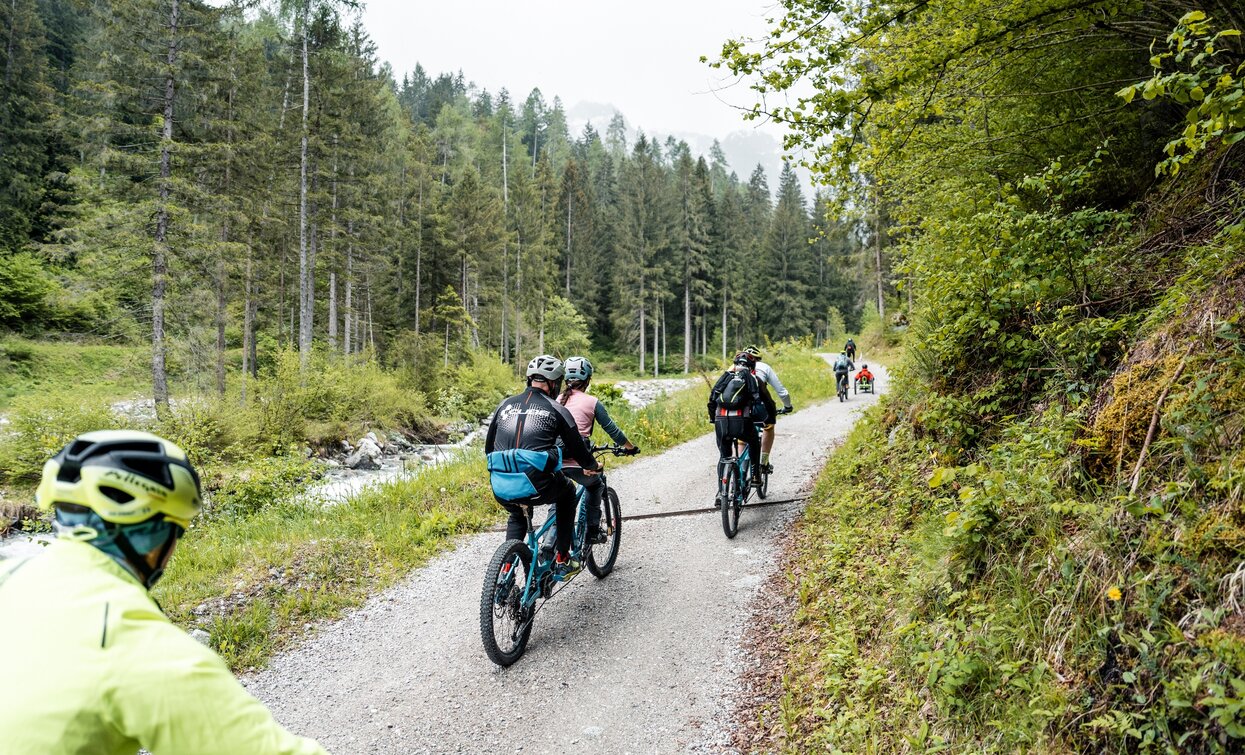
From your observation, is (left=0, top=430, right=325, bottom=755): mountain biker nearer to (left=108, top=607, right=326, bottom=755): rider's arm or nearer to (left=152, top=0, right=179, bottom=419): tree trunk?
(left=108, top=607, right=326, bottom=755): rider's arm

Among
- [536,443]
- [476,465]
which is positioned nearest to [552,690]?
[536,443]

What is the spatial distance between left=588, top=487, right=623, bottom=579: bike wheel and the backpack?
212cm

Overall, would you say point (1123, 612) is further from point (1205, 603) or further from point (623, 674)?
point (623, 674)

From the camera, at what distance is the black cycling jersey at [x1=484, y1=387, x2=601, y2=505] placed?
16.1ft

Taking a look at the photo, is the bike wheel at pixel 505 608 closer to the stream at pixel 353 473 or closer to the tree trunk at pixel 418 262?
the stream at pixel 353 473

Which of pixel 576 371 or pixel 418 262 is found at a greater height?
pixel 418 262

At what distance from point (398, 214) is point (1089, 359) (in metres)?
39.5

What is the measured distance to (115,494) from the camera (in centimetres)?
158

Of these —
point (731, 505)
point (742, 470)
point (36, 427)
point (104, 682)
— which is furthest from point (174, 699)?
point (36, 427)

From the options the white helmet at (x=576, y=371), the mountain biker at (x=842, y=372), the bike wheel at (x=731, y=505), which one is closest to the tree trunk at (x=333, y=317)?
the mountain biker at (x=842, y=372)

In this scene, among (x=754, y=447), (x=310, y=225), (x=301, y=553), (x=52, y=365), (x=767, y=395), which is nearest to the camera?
(x=301, y=553)

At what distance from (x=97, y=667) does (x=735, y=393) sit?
23.3 ft

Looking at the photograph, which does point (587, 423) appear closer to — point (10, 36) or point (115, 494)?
point (115, 494)

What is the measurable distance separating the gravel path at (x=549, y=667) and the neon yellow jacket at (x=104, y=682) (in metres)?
3.28
